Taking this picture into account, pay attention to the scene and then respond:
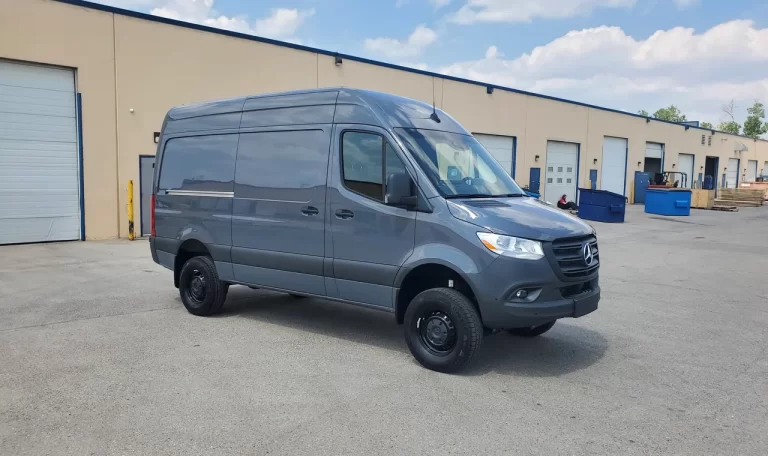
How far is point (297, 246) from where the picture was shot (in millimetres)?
6137

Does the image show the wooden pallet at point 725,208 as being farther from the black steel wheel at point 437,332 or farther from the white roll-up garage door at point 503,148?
the black steel wheel at point 437,332

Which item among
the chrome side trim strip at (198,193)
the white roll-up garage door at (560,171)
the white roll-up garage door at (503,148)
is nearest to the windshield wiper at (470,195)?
the chrome side trim strip at (198,193)

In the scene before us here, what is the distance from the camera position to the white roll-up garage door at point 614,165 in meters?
33.8

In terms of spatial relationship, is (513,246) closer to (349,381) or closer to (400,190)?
(400,190)

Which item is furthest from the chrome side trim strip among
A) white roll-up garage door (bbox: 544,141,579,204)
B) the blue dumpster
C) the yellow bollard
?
white roll-up garage door (bbox: 544,141,579,204)

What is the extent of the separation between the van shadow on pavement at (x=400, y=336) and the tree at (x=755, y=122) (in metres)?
81.6

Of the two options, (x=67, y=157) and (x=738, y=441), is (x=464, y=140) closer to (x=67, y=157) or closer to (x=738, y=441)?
(x=738, y=441)

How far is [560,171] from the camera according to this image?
30.6 meters

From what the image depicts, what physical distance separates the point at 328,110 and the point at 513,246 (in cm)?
246

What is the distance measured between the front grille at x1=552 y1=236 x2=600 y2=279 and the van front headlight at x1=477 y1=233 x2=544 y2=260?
0.17 metres

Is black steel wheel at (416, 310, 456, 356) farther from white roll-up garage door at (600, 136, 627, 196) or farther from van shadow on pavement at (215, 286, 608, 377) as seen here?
white roll-up garage door at (600, 136, 627, 196)

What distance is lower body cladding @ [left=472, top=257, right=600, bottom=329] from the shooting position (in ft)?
15.6

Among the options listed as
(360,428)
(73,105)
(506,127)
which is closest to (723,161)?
(506,127)

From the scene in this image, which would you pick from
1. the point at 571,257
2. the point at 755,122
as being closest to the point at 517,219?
the point at 571,257
